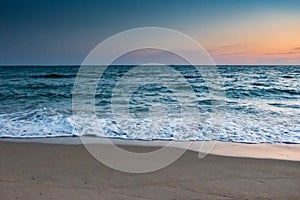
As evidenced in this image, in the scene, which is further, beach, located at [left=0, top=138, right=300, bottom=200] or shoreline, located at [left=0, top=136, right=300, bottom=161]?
shoreline, located at [left=0, top=136, right=300, bottom=161]

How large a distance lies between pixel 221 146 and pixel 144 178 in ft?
8.32

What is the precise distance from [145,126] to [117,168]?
11.6ft

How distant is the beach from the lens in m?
4.04

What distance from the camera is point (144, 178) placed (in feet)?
15.1

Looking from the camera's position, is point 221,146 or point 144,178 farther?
point 221,146

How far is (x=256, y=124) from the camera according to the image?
29.2 feet

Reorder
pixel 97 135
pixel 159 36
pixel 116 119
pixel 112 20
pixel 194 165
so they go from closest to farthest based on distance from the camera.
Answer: pixel 194 165 → pixel 97 135 → pixel 116 119 → pixel 112 20 → pixel 159 36

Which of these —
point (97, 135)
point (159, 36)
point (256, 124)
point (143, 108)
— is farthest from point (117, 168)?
point (159, 36)

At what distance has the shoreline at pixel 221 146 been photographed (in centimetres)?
600

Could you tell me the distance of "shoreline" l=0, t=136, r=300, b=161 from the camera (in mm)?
6004

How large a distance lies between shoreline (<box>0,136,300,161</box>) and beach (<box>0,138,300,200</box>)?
0.41 ft

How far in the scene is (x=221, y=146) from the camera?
6.69 meters

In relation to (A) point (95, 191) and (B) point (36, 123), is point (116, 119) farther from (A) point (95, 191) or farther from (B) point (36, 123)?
(A) point (95, 191)

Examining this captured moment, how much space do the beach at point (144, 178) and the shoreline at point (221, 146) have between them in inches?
5.0
